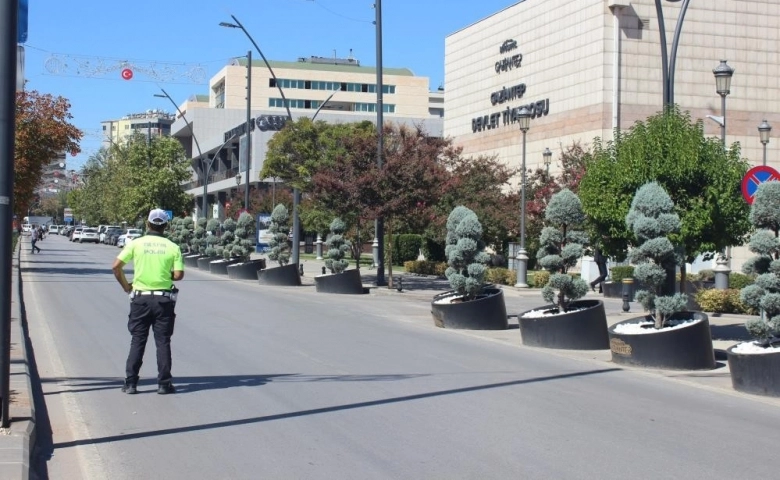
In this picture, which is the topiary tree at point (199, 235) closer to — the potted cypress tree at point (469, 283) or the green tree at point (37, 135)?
the green tree at point (37, 135)

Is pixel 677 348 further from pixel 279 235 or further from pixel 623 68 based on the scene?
pixel 623 68

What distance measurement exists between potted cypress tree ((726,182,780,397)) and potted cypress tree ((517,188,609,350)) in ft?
11.9

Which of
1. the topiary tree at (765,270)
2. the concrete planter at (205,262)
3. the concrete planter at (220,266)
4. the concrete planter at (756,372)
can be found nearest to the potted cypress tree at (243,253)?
the concrete planter at (220,266)

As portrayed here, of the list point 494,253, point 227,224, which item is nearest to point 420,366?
point 227,224

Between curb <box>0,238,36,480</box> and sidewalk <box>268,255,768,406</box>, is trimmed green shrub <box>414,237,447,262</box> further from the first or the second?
curb <box>0,238,36,480</box>

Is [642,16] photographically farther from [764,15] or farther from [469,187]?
[469,187]

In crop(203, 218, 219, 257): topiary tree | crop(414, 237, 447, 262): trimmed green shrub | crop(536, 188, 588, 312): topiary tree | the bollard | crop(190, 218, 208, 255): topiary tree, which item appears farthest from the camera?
crop(414, 237, 447, 262): trimmed green shrub

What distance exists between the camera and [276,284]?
30.8 metres

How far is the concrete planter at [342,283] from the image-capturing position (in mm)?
27422

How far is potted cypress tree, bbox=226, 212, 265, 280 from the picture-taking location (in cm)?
3381

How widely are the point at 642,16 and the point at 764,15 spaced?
726 centimetres

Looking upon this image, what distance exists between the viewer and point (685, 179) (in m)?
15.0

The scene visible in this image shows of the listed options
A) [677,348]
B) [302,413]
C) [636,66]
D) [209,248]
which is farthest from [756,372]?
[636,66]

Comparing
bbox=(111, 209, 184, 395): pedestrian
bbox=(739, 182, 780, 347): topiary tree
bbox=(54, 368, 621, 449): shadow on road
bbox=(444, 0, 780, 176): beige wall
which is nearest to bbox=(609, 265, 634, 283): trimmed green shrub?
bbox=(444, 0, 780, 176): beige wall
